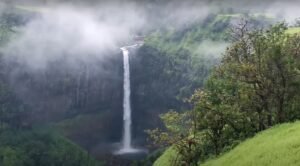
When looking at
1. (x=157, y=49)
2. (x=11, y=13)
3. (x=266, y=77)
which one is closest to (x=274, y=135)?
(x=266, y=77)

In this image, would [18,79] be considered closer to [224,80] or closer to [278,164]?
[224,80]

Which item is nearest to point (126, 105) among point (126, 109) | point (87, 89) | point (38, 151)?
point (126, 109)

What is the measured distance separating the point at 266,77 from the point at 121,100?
451ft

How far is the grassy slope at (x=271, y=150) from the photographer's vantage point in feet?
82.5

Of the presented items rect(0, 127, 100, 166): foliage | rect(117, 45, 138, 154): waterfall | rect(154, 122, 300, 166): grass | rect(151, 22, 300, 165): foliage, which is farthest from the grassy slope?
rect(117, 45, 138, 154): waterfall

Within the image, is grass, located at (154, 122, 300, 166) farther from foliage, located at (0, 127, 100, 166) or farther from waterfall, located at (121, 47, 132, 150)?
waterfall, located at (121, 47, 132, 150)

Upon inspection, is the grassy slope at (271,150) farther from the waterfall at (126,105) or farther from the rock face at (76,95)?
the rock face at (76,95)

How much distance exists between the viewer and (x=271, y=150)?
1073 inches

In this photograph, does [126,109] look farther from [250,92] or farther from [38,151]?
[250,92]

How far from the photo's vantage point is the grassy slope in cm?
2514

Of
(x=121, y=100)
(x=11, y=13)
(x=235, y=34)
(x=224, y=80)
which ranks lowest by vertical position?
(x=121, y=100)

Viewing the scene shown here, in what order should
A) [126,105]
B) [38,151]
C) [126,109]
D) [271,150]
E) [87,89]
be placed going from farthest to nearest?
[87,89], [126,105], [126,109], [38,151], [271,150]

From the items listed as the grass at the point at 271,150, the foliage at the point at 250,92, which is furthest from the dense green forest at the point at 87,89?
the grass at the point at 271,150

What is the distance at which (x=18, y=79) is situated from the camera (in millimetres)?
168500
